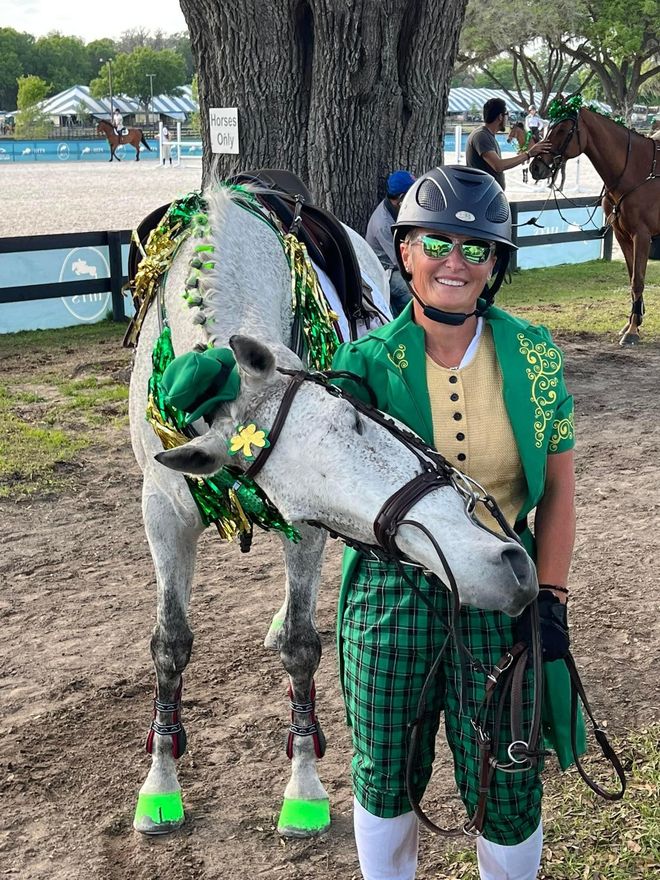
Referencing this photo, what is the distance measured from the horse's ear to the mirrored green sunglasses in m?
0.48

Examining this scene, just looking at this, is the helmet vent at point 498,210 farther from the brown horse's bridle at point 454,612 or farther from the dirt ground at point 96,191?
the dirt ground at point 96,191

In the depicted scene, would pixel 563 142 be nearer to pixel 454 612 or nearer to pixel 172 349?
pixel 172 349

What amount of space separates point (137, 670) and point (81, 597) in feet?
2.56

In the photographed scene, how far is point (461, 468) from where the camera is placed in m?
2.08

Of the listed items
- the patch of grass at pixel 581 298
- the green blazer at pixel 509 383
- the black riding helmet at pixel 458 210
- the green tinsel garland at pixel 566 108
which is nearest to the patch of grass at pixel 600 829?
the green blazer at pixel 509 383

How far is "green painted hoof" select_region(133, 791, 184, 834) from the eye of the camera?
289 centimetres

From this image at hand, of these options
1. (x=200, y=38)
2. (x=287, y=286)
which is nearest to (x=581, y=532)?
(x=287, y=286)

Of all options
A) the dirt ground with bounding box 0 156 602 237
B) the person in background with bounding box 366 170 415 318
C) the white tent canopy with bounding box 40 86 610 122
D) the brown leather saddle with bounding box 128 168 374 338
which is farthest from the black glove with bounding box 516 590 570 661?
the white tent canopy with bounding box 40 86 610 122

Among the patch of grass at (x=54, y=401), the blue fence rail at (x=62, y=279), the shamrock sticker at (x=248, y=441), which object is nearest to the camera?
the shamrock sticker at (x=248, y=441)

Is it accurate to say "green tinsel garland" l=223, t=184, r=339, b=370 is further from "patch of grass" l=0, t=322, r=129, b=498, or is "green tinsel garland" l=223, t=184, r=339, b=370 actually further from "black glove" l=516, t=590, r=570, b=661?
"patch of grass" l=0, t=322, r=129, b=498

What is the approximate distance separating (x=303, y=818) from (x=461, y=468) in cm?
142

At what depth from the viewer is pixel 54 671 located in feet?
12.5

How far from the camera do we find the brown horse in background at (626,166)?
30.8ft

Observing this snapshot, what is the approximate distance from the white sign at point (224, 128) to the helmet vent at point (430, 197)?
197 inches
